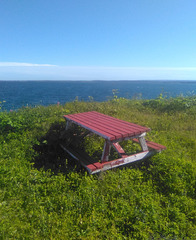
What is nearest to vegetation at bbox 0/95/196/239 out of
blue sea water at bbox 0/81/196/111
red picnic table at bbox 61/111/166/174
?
red picnic table at bbox 61/111/166/174

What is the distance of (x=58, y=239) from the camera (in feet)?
6.70

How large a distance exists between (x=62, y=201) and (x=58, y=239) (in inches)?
23.4

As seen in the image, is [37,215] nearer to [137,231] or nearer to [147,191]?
[137,231]

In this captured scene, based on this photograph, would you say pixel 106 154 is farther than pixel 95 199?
Yes

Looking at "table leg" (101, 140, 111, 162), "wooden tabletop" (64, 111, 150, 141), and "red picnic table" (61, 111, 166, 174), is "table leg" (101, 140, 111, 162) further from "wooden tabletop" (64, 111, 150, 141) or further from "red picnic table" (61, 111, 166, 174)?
"wooden tabletop" (64, 111, 150, 141)

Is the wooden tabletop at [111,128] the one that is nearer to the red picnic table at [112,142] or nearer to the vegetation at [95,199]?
the red picnic table at [112,142]

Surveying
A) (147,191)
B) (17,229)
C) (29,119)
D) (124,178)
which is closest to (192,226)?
(147,191)

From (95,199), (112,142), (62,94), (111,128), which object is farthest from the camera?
(62,94)

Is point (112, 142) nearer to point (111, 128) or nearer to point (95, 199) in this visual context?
point (111, 128)

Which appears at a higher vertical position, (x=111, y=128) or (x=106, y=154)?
(x=111, y=128)

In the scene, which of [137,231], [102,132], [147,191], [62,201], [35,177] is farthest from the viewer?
[102,132]

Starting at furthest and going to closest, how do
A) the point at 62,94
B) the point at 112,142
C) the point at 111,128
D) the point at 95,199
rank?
the point at 62,94
the point at 111,128
the point at 112,142
the point at 95,199

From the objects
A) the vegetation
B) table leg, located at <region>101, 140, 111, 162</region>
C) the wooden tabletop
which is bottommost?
the vegetation

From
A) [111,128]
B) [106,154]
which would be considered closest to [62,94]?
[111,128]
